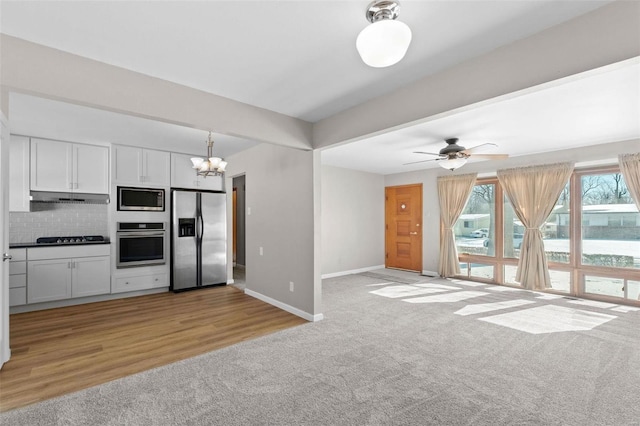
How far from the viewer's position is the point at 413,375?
2447 millimetres

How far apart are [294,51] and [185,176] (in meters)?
4.03

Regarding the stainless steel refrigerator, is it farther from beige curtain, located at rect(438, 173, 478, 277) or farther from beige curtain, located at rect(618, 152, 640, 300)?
beige curtain, located at rect(618, 152, 640, 300)

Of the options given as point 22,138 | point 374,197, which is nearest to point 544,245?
point 374,197

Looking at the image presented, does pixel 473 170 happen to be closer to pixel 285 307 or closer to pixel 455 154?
pixel 455 154

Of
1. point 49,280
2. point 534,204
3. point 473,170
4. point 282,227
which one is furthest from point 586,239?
point 49,280

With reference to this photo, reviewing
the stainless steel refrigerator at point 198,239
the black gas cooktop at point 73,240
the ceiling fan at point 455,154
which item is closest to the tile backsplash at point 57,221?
the black gas cooktop at point 73,240

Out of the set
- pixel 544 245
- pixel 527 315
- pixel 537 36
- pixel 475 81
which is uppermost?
pixel 537 36

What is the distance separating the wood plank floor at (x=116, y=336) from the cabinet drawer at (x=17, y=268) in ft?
1.89

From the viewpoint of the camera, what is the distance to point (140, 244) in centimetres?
501

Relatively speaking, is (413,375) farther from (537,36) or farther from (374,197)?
(374,197)

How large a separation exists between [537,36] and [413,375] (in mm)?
2634

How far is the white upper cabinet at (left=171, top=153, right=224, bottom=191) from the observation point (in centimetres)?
538

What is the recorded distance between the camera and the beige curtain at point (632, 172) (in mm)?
4348

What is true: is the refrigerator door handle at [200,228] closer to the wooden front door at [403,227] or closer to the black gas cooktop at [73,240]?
the black gas cooktop at [73,240]
